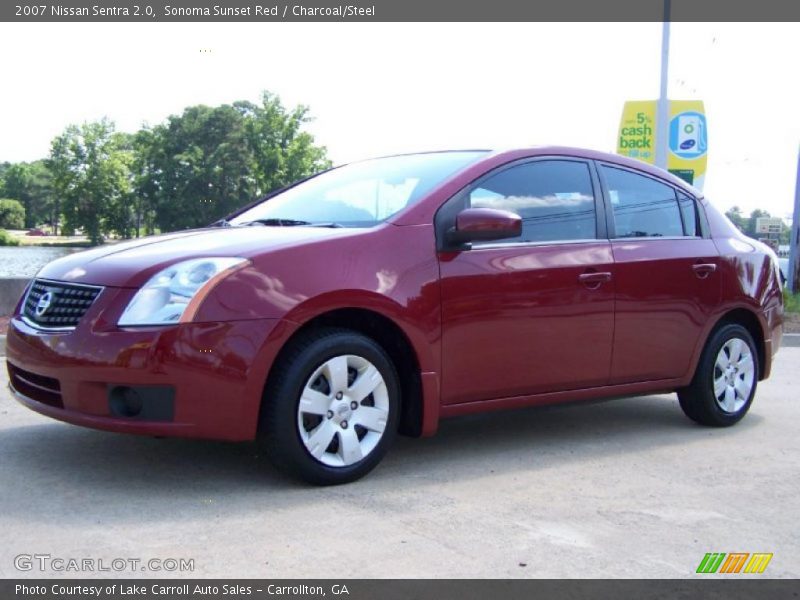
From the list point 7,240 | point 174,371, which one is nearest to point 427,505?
point 174,371

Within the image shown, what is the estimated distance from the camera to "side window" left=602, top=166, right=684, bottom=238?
518cm

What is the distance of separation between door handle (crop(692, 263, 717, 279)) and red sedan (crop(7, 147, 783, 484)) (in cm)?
1

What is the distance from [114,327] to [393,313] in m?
1.22

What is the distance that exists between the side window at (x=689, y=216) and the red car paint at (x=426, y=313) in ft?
0.26

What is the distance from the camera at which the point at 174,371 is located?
366 centimetres

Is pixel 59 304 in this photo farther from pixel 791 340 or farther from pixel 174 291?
pixel 791 340

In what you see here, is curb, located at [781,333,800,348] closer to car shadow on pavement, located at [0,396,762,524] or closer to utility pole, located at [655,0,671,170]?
car shadow on pavement, located at [0,396,762,524]

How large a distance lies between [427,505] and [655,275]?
2.14m

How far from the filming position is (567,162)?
16.5ft

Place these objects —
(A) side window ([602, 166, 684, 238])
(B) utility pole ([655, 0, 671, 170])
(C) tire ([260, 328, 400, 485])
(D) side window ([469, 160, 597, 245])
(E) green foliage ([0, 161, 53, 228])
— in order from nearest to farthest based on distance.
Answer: (C) tire ([260, 328, 400, 485]), (D) side window ([469, 160, 597, 245]), (A) side window ([602, 166, 684, 238]), (B) utility pole ([655, 0, 671, 170]), (E) green foliage ([0, 161, 53, 228])

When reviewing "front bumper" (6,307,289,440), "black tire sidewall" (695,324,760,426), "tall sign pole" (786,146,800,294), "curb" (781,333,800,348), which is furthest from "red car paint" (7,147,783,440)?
"tall sign pole" (786,146,800,294)

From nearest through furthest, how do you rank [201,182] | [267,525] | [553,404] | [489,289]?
1. [267,525]
2. [489,289]
3. [553,404]
4. [201,182]
